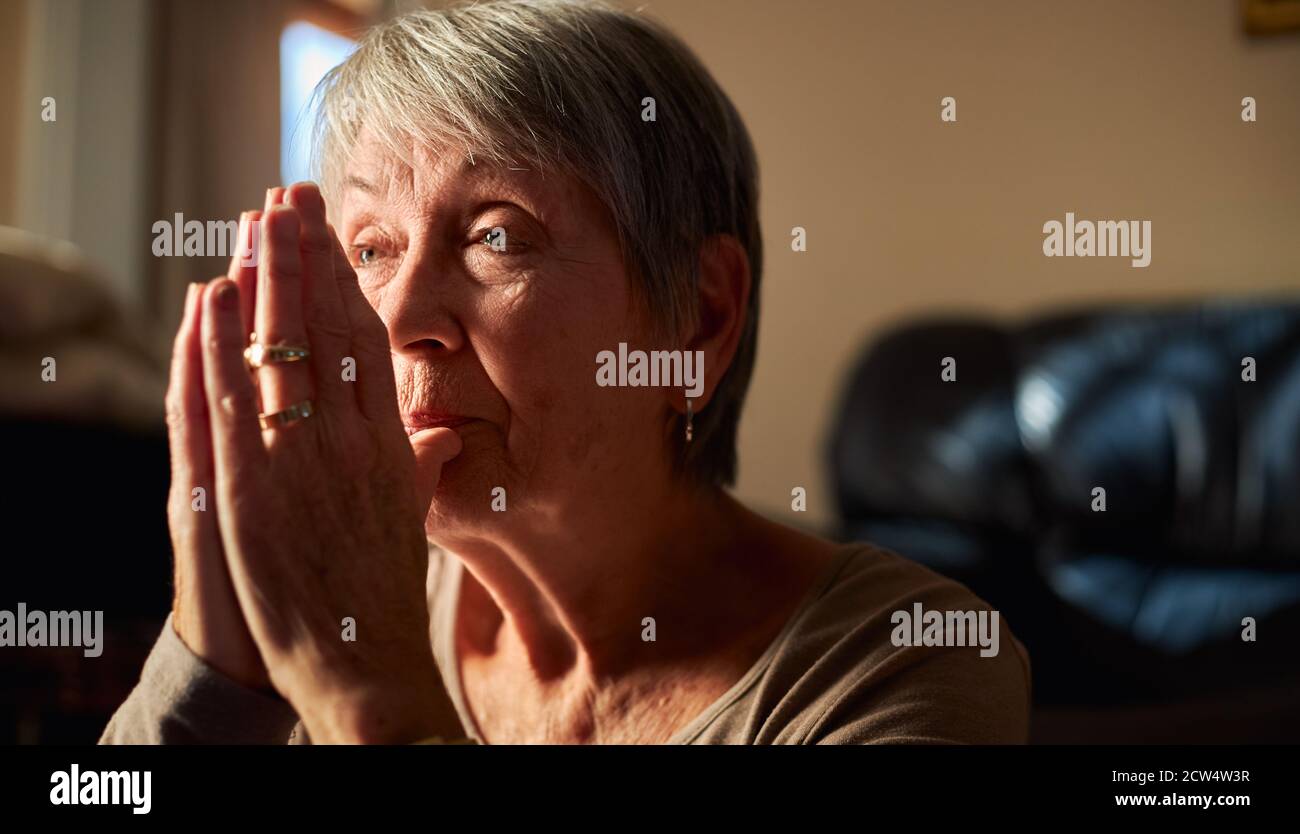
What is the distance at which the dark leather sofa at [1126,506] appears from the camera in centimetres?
110

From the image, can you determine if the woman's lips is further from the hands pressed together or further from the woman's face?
the hands pressed together

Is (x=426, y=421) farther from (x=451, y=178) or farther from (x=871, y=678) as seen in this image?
(x=871, y=678)

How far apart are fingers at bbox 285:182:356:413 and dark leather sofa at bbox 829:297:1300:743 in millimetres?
796

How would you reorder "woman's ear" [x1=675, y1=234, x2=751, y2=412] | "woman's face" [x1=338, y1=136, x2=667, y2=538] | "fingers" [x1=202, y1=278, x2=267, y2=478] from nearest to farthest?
"fingers" [x1=202, y1=278, x2=267, y2=478] < "woman's face" [x1=338, y1=136, x2=667, y2=538] < "woman's ear" [x1=675, y1=234, x2=751, y2=412]

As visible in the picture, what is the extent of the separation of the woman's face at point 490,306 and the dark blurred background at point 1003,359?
0.19 metres

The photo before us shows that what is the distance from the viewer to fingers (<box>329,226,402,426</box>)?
509mm

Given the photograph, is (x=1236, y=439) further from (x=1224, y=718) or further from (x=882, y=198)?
(x=882, y=198)

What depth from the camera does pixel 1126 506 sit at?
1310 mm

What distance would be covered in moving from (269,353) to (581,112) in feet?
0.84

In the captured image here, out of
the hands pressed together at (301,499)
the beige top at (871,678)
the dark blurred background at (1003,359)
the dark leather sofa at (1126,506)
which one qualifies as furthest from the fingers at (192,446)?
the dark leather sofa at (1126,506)

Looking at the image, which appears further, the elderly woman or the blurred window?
the blurred window

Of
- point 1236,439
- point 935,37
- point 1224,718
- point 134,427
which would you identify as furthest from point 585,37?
point 134,427

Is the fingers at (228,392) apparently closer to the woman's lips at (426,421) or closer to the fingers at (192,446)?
the fingers at (192,446)

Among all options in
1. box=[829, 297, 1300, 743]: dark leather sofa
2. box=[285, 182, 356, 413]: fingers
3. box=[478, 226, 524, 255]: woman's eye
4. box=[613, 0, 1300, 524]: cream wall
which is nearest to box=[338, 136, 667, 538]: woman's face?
box=[478, 226, 524, 255]: woman's eye
